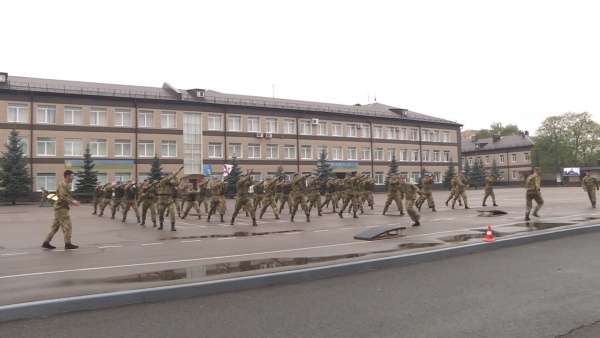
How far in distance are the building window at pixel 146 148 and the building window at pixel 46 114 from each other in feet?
27.9

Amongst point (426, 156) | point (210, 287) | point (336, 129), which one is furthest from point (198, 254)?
point (426, 156)

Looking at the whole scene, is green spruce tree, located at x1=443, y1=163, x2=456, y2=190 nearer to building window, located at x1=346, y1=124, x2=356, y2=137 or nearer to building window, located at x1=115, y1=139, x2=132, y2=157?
building window, located at x1=346, y1=124, x2=356, y2=137

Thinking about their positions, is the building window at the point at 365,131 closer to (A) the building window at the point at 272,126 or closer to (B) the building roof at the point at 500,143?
(A) the building window at the point at 272,126

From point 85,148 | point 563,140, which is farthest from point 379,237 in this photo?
point 563,140

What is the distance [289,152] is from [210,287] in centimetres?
5118

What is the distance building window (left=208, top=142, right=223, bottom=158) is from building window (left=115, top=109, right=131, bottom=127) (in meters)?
9.14

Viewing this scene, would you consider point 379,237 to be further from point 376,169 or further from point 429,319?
point 376,169

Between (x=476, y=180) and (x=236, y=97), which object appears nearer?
(x=236, y=97)

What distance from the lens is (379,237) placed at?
11656 mm

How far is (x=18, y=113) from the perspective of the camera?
1667 inches

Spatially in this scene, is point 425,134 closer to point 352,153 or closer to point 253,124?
point 352,153

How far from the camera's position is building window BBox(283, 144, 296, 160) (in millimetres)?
57031

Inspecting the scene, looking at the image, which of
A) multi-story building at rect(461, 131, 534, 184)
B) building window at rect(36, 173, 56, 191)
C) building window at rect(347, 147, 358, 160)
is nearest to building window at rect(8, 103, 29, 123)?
building window at rect(36, 173, 56, 191)

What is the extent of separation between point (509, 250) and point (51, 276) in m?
8.96
